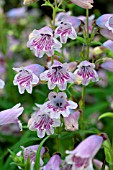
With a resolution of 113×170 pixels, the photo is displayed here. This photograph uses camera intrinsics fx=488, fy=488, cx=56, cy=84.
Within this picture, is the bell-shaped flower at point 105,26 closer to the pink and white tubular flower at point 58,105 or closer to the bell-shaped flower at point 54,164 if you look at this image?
the pink and white tubular flower at point 58,105

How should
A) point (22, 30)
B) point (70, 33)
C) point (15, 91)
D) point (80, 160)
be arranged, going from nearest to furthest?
point (80, 160), point (70, 33), point (15, 91), point (22, 30)

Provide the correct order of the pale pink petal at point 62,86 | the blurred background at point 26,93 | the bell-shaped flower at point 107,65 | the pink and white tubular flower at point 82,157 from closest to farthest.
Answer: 1. the pink and white tubular flower at point 82,157
2. the pale pink petal at point 62,86
3. the bell-shaped flower at point 107,65
4. the blurred background at point 26,93

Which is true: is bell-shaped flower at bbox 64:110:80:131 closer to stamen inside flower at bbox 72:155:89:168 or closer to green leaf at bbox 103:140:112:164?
green leaf at bbox 103:140:112:164

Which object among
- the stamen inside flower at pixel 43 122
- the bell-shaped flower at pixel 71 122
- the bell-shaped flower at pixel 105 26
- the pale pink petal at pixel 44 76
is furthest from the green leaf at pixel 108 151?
the bell-shaped flower at pixel 105 26

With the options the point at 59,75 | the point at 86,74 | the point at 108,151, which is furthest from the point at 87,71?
the point at 108,151

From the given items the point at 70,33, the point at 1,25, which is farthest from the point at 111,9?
the point at 70,33

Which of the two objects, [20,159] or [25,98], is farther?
[25,98]

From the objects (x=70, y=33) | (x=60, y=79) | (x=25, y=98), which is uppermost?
(x=70, y=33)

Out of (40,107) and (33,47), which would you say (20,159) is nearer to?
(40,107)
